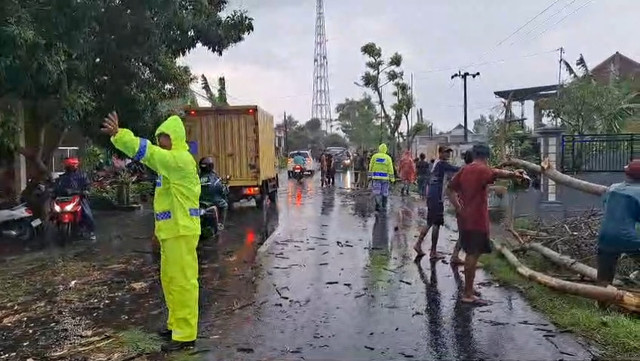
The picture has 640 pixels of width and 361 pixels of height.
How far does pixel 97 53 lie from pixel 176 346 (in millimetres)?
9163

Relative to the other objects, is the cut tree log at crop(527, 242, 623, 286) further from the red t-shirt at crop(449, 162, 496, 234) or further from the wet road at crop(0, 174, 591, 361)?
the red t-shirt at crop(449, 162, 496, 234)

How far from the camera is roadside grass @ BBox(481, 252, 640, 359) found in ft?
16.9

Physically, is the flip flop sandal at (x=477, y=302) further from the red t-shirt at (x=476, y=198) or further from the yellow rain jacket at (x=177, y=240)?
the yellow rain jacket at (x=177, y=240)

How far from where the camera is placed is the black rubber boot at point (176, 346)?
5.28 m

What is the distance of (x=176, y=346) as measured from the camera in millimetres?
5309

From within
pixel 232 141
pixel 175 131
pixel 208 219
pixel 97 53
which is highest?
pixel 97 53

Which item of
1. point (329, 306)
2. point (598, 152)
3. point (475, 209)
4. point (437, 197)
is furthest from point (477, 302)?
point (598, 152)

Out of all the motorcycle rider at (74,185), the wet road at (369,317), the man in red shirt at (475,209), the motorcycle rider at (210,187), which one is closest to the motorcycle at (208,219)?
the motorcycle rider at (210,187)

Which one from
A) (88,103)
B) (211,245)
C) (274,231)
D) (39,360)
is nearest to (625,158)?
(274,231)

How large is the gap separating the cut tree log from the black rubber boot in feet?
14.8

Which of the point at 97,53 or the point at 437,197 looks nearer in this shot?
the point at 437,197

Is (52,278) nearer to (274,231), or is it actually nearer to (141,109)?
(274,231)

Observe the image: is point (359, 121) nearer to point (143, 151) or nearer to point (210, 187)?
point (210, 187)

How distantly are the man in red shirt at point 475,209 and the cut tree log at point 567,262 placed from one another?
1.19 meters
